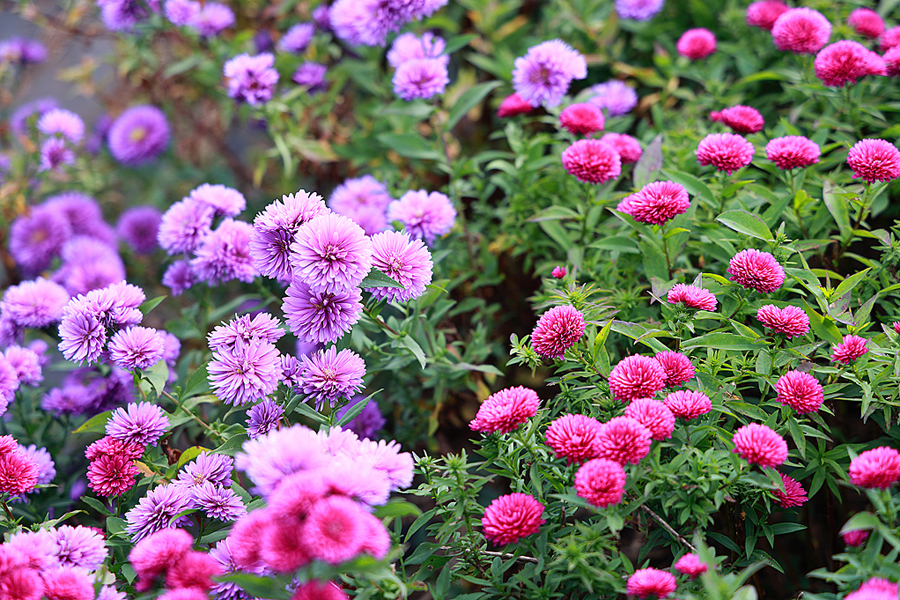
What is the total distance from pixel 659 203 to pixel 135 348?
1.07 meters

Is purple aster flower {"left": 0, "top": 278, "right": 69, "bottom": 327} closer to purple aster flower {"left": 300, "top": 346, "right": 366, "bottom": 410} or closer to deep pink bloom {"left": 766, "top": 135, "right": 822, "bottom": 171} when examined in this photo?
purple aster flower {"left": 300, "top": 346, "right": 366, "bottom": 410}

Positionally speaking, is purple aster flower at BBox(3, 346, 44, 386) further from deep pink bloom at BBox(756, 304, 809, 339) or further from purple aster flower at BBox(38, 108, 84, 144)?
deep pink bloom at BBox(756, 304, 809, 339)

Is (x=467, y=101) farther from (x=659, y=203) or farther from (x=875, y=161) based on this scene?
(x=875, y=161)

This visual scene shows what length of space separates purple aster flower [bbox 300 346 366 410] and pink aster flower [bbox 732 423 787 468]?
64 cm

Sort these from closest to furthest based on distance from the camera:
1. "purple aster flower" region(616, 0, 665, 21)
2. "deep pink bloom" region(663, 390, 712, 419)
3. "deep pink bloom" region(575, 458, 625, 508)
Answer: "deep pink bloom" region(575, 458, 625, 508) → "deep pink bloom" region(663, 390, 712, 419) → "purple aster flower" region(616, 0, 665, 21)

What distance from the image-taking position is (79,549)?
112cm

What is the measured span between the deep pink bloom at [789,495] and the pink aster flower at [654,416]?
28cm

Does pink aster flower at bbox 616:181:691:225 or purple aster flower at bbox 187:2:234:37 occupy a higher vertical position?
purple aster flower at bbox 187:2:234:37

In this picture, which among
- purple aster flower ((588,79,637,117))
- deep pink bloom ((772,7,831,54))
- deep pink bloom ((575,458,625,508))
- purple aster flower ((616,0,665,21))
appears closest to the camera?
deep pink bloom ((575,458,625,508))

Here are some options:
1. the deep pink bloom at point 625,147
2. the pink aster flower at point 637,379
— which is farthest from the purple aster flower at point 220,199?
the pink aster flower at point 637,379

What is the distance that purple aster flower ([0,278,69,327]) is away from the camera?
1564 millimetres

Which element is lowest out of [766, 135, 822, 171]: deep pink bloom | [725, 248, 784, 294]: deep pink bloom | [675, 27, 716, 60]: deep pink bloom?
[725, 248, 784, 294]: deep pink bloom

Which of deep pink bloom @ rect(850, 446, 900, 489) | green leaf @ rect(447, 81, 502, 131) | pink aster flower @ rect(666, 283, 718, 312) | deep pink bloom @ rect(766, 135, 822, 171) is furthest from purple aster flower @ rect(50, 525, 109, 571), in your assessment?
deep pink bloom @ rect(766, 135, 822, 171)

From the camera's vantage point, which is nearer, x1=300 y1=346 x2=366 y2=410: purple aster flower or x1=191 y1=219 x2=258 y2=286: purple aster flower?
x1=300 y1=346 x2=366 y2=410: purple aster flower
